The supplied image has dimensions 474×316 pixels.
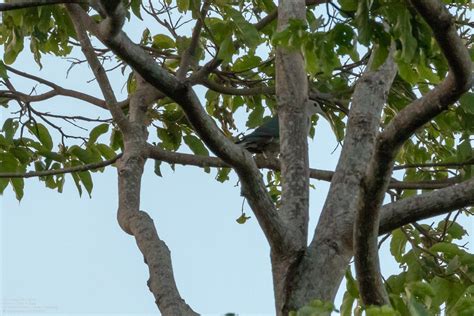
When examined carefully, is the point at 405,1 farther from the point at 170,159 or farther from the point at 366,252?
the point at 170,159

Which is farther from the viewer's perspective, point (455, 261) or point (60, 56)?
point (60, 56)

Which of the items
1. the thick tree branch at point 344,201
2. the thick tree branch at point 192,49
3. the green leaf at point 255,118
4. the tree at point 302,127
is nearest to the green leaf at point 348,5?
the tree at point 302,127

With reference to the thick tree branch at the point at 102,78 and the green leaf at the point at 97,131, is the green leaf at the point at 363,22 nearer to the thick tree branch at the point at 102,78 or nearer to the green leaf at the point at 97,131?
the thick tree branch at the point at 102,78

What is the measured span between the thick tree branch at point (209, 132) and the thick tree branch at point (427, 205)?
0.46 meters

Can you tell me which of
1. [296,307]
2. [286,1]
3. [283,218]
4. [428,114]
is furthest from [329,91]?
[428,114]

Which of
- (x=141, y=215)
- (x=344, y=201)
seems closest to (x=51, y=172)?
(x=141, y=215)

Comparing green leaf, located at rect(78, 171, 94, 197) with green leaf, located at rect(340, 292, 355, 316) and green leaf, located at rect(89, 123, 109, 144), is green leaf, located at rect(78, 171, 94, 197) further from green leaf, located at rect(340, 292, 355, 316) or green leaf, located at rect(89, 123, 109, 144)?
green leaf, located at rect(340, 292, 355, 316)

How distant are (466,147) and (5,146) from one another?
8.69 ft

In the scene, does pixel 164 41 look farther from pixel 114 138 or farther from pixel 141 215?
pixel 141 215

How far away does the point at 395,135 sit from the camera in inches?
114

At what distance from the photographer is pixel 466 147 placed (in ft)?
15.9

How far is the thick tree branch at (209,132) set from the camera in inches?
124

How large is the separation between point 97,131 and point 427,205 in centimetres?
269

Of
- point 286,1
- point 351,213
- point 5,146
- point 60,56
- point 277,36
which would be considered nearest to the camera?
point 277,36
